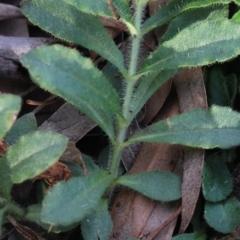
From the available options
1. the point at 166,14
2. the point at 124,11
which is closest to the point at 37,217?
the point at 124,11

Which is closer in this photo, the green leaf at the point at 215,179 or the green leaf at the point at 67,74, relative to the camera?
the green leaf at the point at 67,74

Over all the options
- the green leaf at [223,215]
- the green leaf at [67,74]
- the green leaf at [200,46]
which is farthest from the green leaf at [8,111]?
the green leaf at [223,215]

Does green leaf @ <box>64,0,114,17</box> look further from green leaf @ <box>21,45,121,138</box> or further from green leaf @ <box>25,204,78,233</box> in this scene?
green leaf @ <box>25,204,78,233</box>

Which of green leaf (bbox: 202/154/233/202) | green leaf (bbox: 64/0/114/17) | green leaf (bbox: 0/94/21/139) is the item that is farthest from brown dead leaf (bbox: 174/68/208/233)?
→ green leaf (bbox: 0/94/21/139)

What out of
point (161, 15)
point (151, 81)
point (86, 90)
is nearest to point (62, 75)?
point (86, 90)

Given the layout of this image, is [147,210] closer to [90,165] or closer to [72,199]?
[90,165]

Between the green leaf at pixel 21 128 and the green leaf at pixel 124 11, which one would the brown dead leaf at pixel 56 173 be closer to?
the green leaf at pixel 21 128

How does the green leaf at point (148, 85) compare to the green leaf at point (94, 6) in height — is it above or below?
below
